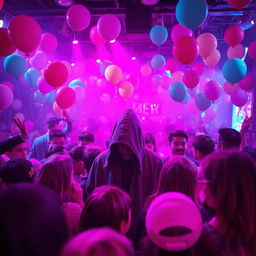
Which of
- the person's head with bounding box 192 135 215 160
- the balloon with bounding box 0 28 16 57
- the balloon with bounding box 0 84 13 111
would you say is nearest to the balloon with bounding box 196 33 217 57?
the person's head with bounding box 192 135 215 160

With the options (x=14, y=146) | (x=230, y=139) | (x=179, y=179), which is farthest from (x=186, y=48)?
(x=179, y=179)

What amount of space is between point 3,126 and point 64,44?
3160mm

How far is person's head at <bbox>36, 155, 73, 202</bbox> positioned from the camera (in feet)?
5.91

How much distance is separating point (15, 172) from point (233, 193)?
1.63 meters

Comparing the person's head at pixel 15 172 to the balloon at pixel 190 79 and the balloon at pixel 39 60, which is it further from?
the balloon at pixel 190 79

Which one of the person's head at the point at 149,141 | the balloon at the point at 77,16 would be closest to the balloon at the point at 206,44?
the person's head at the point at 149,141

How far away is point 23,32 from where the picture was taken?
3414 millimetres

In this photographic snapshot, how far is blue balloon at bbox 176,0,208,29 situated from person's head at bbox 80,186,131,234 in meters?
3.08

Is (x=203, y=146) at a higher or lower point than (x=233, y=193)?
lower

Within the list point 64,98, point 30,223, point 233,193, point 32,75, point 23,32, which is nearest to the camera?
point 30,223

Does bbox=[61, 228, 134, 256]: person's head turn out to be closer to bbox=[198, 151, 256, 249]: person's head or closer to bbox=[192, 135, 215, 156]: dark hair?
bbox=[198, 151, 256, 249]: person's head

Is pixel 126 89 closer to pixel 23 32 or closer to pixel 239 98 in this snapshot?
pixel 239 98

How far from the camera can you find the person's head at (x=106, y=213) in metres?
1.33

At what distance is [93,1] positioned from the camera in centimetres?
554
